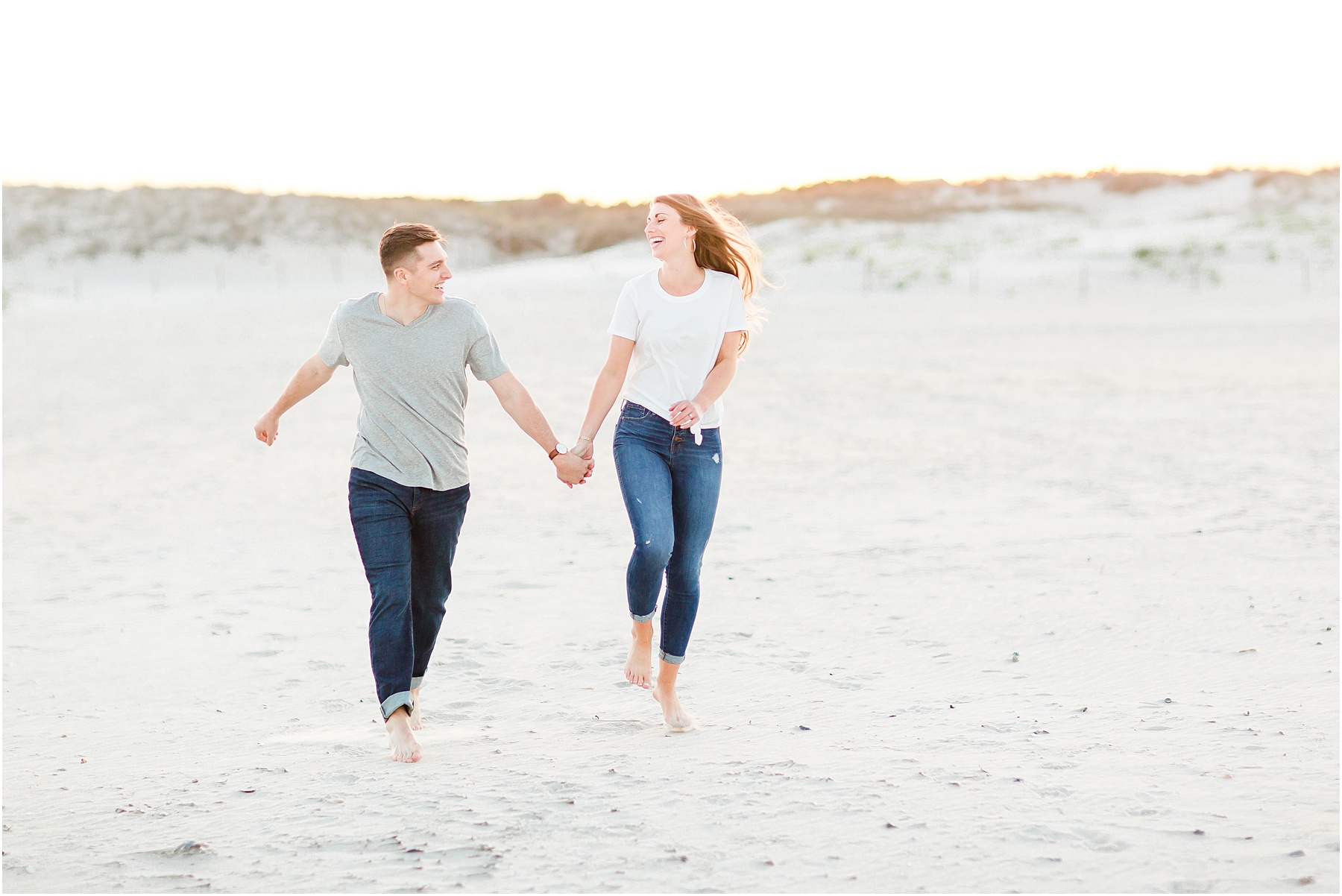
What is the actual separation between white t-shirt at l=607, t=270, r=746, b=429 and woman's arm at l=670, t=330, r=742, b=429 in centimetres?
3

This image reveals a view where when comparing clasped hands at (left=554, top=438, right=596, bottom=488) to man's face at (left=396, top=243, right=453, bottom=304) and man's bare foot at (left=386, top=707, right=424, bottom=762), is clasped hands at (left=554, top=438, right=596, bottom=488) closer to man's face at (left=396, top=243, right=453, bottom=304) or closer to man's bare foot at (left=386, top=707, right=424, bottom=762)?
man's face at (left=396, top=243, right=453, bottom=304)

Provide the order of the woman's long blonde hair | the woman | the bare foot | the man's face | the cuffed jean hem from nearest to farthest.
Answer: the man's face
the cuffed jean hem
the woman
the woman's long blonde hair
the bare foot

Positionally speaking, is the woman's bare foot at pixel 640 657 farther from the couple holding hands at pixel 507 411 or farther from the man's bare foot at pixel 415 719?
the man's bare foot at pixel 415 719

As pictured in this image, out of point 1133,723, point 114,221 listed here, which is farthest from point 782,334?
point 114,221

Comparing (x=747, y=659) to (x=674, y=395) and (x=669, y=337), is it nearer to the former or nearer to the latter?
(x=674, y=395)

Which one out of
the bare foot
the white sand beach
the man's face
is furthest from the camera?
the bare foot

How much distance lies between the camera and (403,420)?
421cm

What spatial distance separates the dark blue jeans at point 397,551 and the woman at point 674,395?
1.90 ft

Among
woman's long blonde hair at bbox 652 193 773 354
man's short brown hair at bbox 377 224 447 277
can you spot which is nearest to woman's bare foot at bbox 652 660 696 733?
woman's long blonde hair at bbox 652 193 773 354

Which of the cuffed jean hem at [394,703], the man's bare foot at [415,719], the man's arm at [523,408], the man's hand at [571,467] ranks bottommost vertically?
the man's bare foot at [415,719]

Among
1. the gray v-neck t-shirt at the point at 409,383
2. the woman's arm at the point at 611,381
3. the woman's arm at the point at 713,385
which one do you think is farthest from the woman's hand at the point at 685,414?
the gray v-neck t-shirt at the point at 409,383

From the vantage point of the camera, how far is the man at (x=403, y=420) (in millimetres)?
4188

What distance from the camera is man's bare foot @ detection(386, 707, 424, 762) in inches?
167

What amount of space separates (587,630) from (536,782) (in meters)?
2.36
